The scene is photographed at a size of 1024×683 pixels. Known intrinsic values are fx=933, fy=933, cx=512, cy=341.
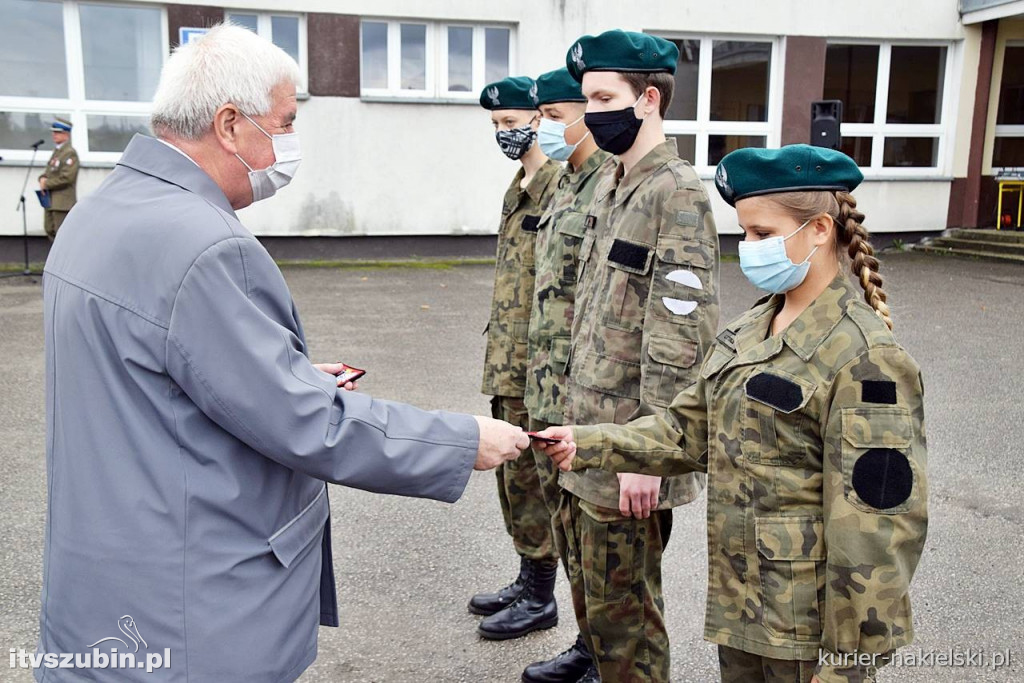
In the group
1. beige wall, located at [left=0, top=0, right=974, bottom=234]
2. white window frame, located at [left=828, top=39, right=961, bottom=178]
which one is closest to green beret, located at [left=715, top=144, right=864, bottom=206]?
beige wall, located at [left=0, top=0, right=974, bottom=234]

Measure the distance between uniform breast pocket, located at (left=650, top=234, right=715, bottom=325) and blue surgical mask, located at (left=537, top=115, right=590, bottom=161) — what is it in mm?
1048

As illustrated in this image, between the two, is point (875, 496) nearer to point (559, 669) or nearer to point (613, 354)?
point (613, 354)

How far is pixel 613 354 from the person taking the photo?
9.73ft

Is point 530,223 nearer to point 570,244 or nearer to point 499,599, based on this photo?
point 570,244

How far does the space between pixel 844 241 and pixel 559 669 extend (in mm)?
2015

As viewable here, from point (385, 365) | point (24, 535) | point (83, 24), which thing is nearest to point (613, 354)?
point (24, 535)

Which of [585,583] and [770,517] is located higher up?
[770,517]

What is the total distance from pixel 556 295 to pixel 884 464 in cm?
169

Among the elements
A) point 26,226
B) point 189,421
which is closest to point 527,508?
point 189,421

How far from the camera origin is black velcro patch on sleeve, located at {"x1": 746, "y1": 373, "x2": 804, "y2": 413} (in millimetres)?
2154

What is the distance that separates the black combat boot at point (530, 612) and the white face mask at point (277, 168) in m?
2.26

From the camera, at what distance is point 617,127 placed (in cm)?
308

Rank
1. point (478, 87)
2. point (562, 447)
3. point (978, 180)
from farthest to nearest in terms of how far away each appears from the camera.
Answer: point (978, 180)
point (478, 87)
point (562, 447)

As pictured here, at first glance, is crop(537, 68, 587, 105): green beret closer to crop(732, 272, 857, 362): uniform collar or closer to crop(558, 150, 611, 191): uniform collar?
crop(558, 150, 611, 191): uniform collar
